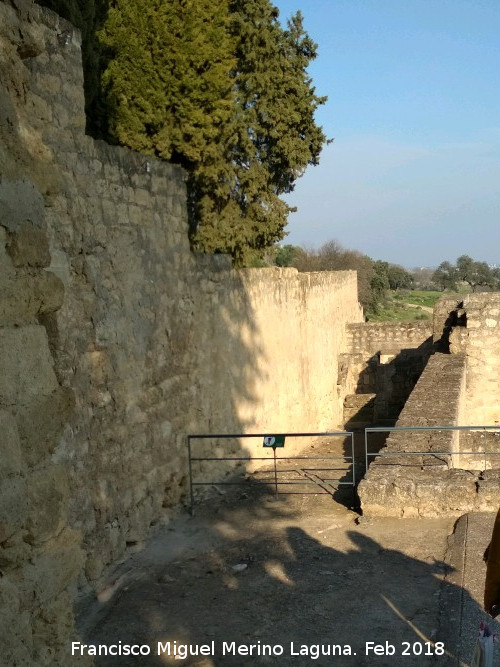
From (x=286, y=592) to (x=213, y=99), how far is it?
10.6m

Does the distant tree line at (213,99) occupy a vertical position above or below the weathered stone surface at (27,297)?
above

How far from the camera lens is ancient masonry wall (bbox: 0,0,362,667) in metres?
2.20

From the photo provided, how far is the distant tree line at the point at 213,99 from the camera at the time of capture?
13031mm

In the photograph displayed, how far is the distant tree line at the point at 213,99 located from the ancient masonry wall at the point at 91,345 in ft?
9.91

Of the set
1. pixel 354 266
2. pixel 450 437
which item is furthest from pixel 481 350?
pixel 354 266

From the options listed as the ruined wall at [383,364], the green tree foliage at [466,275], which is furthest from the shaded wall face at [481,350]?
the green tree foliage at [466,275]

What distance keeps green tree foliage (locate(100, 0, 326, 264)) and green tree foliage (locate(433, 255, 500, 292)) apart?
5277 cm

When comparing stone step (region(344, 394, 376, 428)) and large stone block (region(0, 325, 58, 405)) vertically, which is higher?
large stone block (region(0, 325, 58, 405))

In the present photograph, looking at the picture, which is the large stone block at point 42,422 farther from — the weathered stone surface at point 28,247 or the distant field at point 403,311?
the distant field at point 403,311

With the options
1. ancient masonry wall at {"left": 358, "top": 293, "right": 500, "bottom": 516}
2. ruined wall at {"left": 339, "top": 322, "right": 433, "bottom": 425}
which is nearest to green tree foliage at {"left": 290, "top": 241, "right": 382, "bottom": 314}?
ruined wall at {"left": 339, "top": 322, "right": 433, "bottom": 425}

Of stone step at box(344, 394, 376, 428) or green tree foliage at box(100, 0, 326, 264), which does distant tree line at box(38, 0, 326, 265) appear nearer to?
green tree foliage at box(100, 0, 326, 264)

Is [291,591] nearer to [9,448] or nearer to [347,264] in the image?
[9,448]

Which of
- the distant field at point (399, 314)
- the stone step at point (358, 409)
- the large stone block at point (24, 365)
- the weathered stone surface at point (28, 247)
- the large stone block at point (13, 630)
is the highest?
the weathered stone surface at point (28, 247)

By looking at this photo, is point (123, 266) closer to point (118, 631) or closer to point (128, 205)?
point (128, 205)
